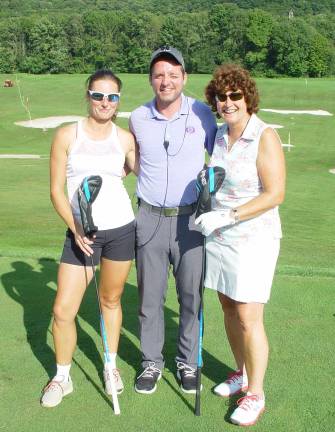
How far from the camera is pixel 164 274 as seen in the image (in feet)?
13.6

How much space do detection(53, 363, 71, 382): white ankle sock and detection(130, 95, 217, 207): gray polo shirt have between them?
113 centimetres

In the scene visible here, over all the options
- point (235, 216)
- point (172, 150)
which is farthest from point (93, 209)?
point (235, 216)

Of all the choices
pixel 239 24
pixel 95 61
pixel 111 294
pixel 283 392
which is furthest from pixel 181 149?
pixel 239 24

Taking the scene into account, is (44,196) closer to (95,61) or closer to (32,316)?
(32,316)

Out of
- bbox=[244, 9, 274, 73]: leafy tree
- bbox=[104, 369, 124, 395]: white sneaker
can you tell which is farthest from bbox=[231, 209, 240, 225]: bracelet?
bbox=[244, 9, 274, 73]: leafy tree

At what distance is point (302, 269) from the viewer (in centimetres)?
615

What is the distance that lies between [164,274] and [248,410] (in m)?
1.07

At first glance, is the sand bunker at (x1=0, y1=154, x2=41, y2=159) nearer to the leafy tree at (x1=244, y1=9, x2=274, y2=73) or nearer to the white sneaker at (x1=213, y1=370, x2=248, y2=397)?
the white sneaker at (x1=213, y1=370, x2=248, y2=397)

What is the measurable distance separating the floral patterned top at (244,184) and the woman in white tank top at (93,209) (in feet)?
1.98

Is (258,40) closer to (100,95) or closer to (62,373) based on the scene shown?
(100,95)

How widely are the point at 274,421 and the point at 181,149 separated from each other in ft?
5.45

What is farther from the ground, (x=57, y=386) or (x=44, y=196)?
(x=57, y=386)

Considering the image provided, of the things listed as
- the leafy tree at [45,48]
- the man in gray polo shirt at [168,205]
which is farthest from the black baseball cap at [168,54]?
the leafy tree at [45,48]

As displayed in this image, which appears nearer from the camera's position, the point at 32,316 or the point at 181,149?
the point at 181,149
